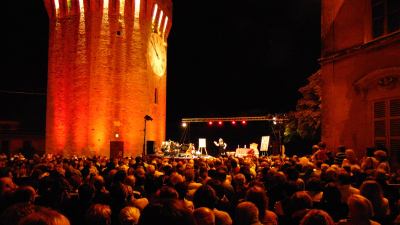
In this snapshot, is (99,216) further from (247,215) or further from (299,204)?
(299,204)

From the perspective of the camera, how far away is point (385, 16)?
1547cm

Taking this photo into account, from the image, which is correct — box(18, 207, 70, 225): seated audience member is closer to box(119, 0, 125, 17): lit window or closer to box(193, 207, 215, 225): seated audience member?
box(193, 207, 215, 225): seated audience member

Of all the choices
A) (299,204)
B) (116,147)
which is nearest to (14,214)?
(299,204)

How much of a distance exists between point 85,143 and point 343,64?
74.1 feet

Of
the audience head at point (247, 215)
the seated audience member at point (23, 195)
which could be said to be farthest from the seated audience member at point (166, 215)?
the seated audience member at point (23, 195)

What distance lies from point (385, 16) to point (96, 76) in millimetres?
23735

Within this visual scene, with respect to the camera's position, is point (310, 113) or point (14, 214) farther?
point (310, 113)

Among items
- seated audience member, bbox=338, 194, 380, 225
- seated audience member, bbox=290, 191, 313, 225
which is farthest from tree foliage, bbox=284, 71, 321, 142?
seated audience member, bbox=338, 194, 380, 225

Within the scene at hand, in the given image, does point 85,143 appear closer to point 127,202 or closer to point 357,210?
point 127,202

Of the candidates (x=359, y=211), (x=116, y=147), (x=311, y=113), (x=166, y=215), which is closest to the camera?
(x=166, y=215)

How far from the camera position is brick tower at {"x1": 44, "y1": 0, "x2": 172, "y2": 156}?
3388 centimetres

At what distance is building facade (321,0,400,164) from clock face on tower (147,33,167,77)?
21168 mm

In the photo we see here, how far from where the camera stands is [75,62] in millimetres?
34250

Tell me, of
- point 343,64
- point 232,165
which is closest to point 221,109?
point 343,64
